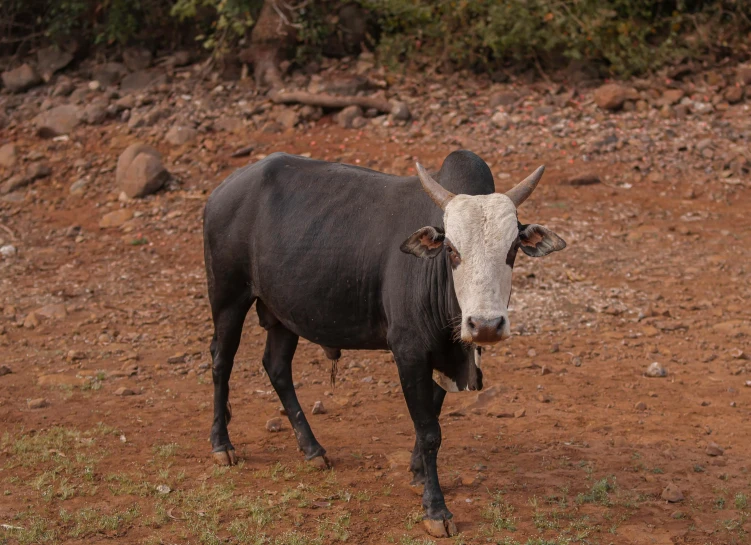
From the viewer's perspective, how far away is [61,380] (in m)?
7.63

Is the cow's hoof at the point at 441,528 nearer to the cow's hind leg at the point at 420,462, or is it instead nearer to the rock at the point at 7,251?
the cow's hind leg at the point at 420,462

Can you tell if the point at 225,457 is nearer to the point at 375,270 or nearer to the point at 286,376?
the point at 286,376

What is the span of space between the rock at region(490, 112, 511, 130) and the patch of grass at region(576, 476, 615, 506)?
726 centimetres

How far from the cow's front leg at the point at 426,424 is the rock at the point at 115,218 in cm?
698

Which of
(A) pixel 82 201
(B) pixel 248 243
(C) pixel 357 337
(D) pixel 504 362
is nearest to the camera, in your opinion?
(C) pixel 357 337

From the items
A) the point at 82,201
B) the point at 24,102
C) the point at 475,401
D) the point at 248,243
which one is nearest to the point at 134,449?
the point at 248,243

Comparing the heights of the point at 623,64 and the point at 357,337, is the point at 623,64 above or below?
below

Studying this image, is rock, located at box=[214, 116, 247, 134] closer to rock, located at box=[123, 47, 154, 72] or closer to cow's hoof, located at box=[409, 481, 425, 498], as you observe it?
rock, located at box=[123, 47, 154, 72]

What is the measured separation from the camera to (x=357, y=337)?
223 inches

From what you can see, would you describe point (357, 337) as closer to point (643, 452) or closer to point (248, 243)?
point (248, 243)

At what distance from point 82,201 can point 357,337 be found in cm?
739

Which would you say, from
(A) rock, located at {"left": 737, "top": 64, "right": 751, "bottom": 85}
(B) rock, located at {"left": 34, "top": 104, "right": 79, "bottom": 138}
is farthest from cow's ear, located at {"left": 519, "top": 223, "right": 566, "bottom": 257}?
(B) rock, located at {"left": 34, "top": 104, "right": 79, "bottom": 138}

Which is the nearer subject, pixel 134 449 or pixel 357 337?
pixel 357 337

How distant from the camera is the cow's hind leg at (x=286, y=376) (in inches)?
243
